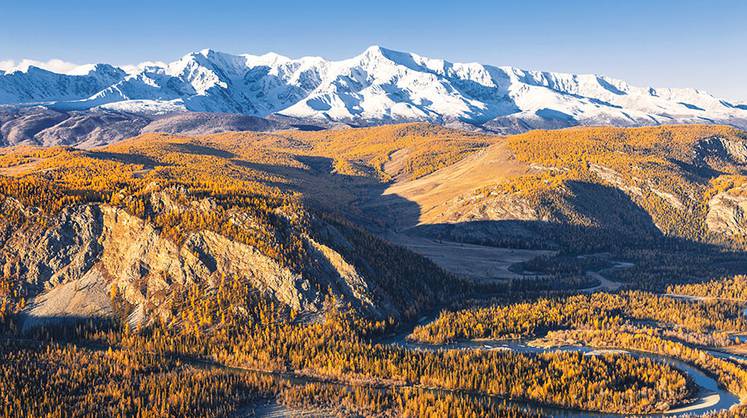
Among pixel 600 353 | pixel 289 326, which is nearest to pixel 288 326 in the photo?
pixel 289 326

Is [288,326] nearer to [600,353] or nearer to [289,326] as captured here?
[289,326]

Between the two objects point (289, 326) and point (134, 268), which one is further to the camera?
point (134, 268)

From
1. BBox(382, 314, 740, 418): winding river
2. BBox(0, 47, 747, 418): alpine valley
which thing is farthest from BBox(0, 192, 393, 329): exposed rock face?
BBox(382, 314, 740, 418): winding river

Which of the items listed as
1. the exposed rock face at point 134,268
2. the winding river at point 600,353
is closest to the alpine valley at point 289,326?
the exposed rock face at point 134,268

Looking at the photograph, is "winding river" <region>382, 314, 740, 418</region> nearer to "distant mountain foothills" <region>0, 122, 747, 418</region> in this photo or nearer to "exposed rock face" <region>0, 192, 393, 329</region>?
"distant mountain foothills" <region>0, 122, 747, 418</region>

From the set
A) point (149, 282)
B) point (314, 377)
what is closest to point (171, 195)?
point (149, 282)

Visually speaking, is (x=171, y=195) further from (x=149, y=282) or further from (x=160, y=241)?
(x=149, y=282)

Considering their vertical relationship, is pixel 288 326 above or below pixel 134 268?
below

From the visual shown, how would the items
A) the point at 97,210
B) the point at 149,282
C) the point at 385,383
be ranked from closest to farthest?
the point at 385,383, the point at 149,282, the point at 97,210
